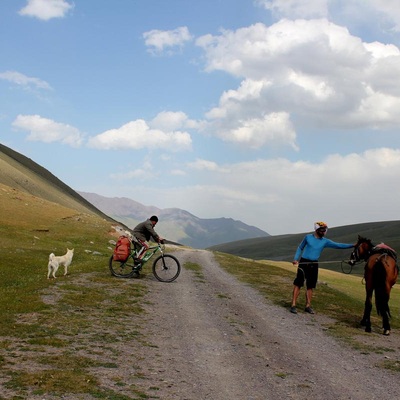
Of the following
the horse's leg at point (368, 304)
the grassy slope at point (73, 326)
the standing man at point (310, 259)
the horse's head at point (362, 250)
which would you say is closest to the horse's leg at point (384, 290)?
the horse's leg at point (368, 304)

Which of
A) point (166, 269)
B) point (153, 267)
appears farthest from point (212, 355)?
point (166, 269)

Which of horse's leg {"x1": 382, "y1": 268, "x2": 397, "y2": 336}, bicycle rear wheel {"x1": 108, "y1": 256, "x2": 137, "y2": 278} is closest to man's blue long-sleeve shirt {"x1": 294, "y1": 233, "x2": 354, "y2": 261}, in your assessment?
horse's leg {"x1": 382, "y1": 268, "x2": 397, "y2": 336}

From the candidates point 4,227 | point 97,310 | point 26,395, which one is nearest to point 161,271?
point 97,310

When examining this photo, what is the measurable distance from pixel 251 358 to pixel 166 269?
13.0 m

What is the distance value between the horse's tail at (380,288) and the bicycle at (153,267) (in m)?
11.1

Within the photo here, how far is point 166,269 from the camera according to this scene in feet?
75.8

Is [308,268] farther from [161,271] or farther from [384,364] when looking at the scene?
[161,271]

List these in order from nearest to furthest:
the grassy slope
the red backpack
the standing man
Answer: the grassy slope < the standing man < the red backpack

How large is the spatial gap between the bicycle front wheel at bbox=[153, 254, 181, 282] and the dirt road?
18.7 feet

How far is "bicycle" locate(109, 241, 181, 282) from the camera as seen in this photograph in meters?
22.9

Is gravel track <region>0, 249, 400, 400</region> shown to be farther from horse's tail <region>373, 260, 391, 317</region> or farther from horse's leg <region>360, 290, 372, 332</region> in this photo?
horse's tail <region>373, 260, 391, 317</region>

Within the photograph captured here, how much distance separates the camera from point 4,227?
5131 cm

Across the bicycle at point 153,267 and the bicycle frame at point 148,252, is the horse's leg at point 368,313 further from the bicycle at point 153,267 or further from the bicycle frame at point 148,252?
the bicycle frame at point 148,252

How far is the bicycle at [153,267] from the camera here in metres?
22.9
